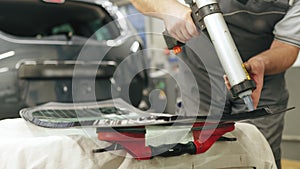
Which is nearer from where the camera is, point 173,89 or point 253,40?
point 253,40

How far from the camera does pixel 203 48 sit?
2.96 feet

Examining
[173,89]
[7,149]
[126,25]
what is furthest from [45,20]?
[7,149]

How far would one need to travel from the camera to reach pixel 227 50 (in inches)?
22.2

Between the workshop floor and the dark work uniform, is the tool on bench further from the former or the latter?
the workshop floor

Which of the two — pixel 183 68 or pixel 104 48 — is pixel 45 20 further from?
pixel 183 68

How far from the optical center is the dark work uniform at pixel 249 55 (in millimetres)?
934

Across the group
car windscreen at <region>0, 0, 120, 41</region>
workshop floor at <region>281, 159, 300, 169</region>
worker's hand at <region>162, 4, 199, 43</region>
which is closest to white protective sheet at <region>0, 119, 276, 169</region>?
worker's hand at <region>162, 4, 199, 43</region>

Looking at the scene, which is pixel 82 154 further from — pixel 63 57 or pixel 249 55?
pixel 63 57

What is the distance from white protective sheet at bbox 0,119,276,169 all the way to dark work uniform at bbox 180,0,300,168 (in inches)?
12.0

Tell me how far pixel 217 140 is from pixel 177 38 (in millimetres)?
235

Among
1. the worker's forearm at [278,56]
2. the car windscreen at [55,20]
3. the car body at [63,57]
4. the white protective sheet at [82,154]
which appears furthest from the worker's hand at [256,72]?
the car windscreen at [55,20]

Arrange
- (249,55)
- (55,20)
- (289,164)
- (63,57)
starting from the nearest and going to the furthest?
1. (249,55)
2. (289,164)
3. (63,57)
4. (55,20)

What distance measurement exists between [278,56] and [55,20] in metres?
1.95

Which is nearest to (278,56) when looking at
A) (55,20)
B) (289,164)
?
(289,164)
